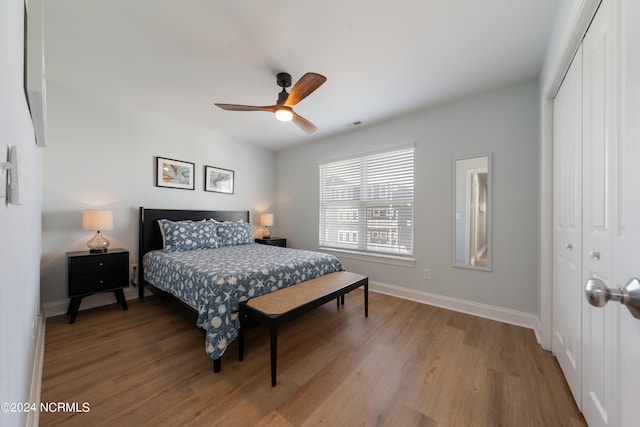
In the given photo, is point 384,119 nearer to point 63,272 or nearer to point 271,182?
point 271,182

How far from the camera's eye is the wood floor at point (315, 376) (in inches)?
52.6

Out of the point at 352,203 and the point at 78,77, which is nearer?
the point at 78,77

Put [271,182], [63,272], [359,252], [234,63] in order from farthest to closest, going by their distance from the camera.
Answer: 1. [271,182]
2. [359,252]
3. [63,272]
4. [234,63]

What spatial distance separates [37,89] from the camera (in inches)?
37.6

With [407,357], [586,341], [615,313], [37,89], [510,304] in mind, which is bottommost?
[407,357]

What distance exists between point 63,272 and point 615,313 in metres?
4.33

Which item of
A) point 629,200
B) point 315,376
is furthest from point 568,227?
point 315,376

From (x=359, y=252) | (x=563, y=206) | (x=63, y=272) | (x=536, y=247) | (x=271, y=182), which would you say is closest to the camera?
(x=563, y=206)

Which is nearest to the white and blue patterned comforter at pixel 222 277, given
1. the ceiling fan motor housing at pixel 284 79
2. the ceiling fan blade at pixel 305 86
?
the ceiling fan blade at pixel 305 86

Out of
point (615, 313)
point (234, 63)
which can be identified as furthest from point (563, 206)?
point (234, 63)

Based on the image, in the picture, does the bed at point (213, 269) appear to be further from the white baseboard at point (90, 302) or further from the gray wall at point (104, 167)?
the gray wall at point (104, 167)

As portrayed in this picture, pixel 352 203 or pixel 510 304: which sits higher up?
pixel 352 203

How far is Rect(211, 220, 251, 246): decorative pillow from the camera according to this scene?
3498mm

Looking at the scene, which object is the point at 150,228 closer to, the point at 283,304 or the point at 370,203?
the point at 283,304
